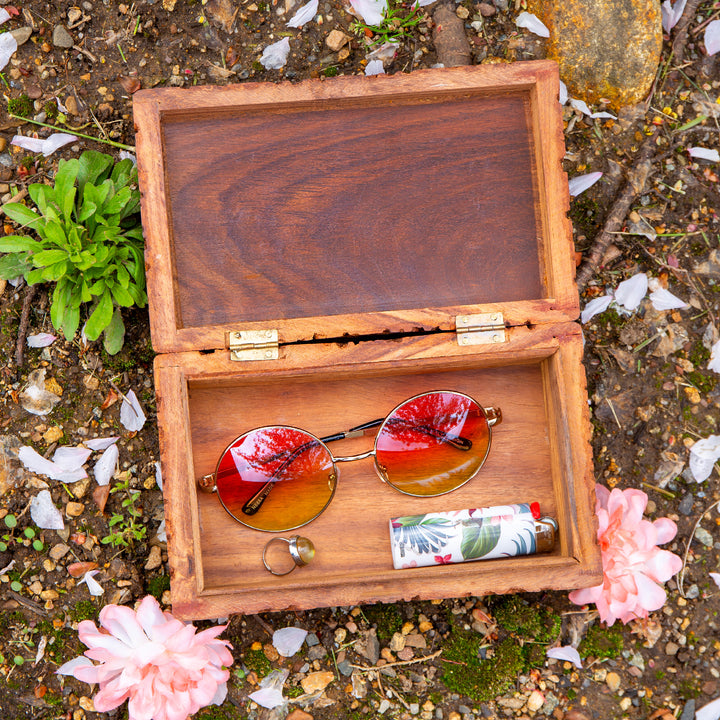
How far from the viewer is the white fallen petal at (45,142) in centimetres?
256

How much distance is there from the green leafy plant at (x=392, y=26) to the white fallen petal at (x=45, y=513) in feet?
7.05

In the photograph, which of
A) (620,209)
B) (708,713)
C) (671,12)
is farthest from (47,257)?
(708,713)

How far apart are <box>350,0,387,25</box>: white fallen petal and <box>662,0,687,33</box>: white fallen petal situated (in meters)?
1.12

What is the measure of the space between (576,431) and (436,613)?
0.98 meters

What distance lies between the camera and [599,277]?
265cm

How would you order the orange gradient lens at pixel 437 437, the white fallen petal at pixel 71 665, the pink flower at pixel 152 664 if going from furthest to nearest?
the white fallen petal at pixel 71 665 → the orange gradient lens at pixel 437 437 → the pink flower at pixel 152 664

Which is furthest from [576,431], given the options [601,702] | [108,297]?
[108,297]

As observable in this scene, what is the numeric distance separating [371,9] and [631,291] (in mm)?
1488

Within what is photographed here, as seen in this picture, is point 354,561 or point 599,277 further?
point 599,277

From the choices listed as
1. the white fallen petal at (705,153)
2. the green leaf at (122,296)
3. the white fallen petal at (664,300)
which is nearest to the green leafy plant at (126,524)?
the green leaf at (122,296)

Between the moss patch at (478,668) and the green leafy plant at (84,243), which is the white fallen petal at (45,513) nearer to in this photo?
the green leafy plant at (84,243)

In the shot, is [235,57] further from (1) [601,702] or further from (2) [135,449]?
(1) [601,702]

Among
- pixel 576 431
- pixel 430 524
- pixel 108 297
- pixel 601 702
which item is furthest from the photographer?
pixel 601 702

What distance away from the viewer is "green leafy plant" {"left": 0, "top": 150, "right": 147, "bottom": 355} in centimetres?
221
